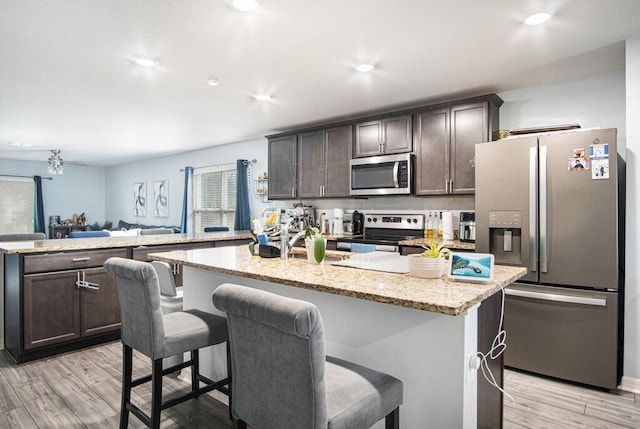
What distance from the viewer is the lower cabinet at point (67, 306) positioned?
9.98 feet

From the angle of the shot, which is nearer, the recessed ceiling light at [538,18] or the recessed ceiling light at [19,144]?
the recessed ceiling light at [538,18]

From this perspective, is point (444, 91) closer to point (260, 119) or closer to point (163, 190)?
point (260, 119)

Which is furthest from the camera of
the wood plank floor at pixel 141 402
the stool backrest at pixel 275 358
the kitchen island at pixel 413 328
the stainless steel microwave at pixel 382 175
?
the stainless steel microwave at pixel 382 175

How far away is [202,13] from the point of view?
2211 mm

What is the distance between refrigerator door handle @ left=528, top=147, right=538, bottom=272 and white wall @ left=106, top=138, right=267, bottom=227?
3940mm

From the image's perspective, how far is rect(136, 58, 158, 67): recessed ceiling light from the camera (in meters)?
→ 2.92

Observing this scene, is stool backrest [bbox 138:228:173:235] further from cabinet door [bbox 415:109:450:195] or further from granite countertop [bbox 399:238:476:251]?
cabinet door [bbox 415:109:450:195]

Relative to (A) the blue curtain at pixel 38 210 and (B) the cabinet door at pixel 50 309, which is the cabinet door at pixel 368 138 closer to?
(B) the cabinet door at pixel 50 309

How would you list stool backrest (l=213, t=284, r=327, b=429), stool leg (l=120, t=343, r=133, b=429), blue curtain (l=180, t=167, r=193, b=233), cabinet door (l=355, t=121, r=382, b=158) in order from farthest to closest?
blue curtain (l=180, t=167, r=193, b=233)
cabinet door (l=355, t=121, r=382, b=158)
stool leg (l=120, t=343, r=133, b=429)
stool backrest (l=213, t=284, r=327, b=429)

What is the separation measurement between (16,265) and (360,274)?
2930 millimetres

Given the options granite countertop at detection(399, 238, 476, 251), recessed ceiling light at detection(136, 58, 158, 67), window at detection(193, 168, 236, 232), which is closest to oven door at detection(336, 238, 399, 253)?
granite countertop at detection(399, 238, 476, 251)

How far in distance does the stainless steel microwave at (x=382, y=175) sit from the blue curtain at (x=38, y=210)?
26.1 feet

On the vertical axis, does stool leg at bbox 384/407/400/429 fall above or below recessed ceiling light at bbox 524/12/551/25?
below

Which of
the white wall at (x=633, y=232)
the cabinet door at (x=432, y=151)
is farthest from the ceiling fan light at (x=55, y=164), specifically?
the white wall at (x=633, y=232)
